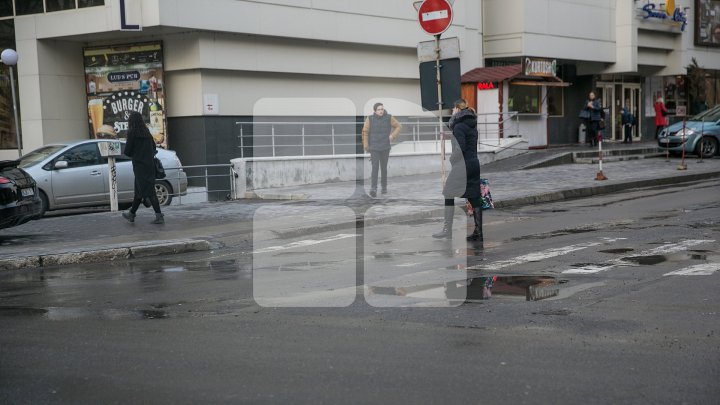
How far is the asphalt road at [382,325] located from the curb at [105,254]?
467 millimetres

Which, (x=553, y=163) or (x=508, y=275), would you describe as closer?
(x=508, y=275)

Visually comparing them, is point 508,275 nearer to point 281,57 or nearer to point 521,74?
point 281,57

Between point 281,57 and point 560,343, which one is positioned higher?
point 281,57

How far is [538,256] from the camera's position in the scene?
10.0 metres

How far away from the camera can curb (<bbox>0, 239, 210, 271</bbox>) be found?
11179mm

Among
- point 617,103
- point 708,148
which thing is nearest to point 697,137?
point 708,148

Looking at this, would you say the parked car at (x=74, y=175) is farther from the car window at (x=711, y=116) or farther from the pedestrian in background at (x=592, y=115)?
the car window at (x=711, y=116)

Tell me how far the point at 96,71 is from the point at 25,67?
1.94m

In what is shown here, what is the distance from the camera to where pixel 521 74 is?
28.4 meters

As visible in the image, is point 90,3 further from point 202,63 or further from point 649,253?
point 649,253

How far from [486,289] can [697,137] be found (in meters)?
21.6

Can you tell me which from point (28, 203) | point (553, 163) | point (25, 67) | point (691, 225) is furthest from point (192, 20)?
point (691, 225)

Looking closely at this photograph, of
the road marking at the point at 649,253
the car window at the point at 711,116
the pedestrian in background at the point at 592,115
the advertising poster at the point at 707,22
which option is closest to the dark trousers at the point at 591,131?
the pedestrian in background at the point at 592,115

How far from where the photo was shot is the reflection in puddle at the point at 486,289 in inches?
302
